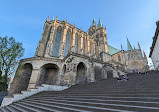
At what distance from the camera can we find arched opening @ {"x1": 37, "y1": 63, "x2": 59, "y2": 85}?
1583cm

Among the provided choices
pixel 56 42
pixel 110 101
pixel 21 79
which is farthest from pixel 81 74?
pixel 56 42

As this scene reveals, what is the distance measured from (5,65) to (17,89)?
551cm

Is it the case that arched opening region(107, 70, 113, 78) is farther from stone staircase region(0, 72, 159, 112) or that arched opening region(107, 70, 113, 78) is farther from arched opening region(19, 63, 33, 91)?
arched opening region(19, 63, 33, 91)

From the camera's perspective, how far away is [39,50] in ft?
63.6

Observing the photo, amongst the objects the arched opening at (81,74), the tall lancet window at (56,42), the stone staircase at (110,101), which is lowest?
the stone staircase at (110,101)

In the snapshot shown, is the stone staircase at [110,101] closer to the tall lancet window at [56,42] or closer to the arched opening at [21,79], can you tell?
the arched opening at [21,79]

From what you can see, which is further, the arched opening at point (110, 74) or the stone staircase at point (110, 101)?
the arched opening at point (110, 74)

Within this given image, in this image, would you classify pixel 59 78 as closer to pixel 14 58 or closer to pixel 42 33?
pixel 14 58

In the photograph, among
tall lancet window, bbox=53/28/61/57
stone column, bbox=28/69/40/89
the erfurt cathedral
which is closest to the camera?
the erfurt cathedral

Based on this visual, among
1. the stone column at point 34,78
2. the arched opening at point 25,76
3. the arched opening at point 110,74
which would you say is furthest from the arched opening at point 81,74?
the arched opening at point 25,76

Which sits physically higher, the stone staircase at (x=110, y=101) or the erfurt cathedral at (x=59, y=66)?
the erfurt cathedral at (x=59, y=66)

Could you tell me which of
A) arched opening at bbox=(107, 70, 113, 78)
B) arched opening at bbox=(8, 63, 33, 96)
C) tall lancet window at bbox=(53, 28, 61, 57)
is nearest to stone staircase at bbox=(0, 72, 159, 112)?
arched opening at bbox=(8, 63, 33, 96)

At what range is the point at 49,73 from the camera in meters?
17.2

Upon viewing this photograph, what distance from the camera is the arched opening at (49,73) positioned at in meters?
15.8
